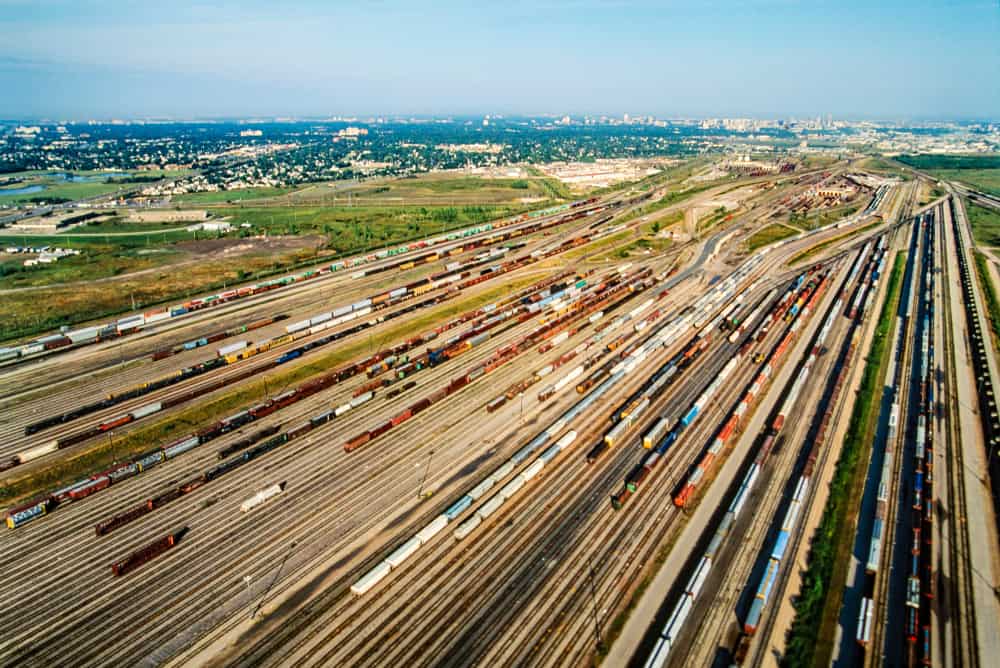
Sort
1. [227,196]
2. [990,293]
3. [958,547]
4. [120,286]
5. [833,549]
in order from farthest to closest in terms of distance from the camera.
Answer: [227,196] → [120,286] → [990,293] → [958,547] → [833,549]

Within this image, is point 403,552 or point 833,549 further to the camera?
point 833,549

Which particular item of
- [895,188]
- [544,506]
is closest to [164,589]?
[544,506]

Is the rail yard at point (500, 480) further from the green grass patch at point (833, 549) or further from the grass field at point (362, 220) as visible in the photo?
the grass field at point (362, 220)

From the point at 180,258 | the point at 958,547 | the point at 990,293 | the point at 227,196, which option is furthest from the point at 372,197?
the point at 958,547

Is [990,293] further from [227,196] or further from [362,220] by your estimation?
[227,196]

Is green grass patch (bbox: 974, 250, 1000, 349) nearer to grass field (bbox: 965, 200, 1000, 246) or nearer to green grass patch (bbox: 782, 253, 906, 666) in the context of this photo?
grass field (bbox: 965, 200, 1000, 246)

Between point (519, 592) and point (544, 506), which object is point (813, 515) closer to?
point (544, 506)

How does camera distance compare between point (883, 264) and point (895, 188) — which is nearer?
point (883, 264)
